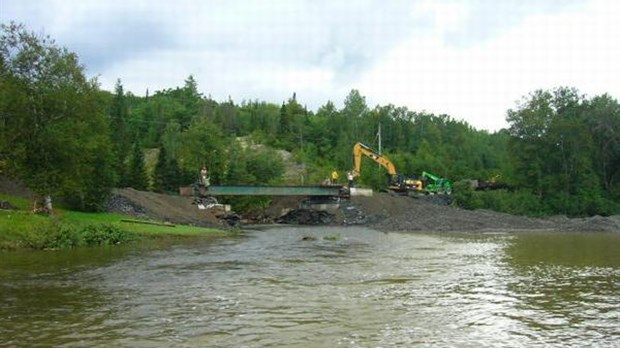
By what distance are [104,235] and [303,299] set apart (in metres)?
21.0

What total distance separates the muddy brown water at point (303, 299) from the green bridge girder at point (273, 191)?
32.1m

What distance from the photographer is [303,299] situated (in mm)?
17141

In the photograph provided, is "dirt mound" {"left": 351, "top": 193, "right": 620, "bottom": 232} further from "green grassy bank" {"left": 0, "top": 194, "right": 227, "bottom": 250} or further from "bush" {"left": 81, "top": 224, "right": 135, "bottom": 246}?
"bush" {"left": 81, "top": 224, "right": 135, "bottom": 246}

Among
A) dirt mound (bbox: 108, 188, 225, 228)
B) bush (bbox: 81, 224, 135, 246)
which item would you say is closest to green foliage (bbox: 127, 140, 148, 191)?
dirt mound (bbox: 108, 188, 225, 228)

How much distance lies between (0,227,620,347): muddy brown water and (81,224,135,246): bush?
309 centimetres

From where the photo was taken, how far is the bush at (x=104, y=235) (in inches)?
1329

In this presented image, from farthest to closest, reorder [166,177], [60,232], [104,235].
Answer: [166,177], [104,235], [60,232]

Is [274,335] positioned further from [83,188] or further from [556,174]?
[556,174]

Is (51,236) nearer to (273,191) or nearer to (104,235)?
(104,235)

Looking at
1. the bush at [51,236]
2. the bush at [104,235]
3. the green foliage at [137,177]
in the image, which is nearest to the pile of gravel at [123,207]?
the bush at [104,235]

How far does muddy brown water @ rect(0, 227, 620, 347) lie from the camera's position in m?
12.5

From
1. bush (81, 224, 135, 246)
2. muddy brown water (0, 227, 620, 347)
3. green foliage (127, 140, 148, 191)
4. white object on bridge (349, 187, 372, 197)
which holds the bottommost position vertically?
muddy brown water (0, 227, 620, 347)

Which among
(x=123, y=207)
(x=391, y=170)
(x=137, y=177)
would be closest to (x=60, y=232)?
(x=123, y=207)

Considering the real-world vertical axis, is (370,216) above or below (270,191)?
below
